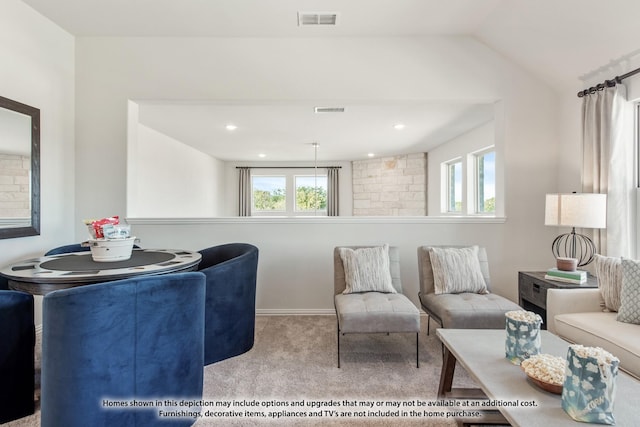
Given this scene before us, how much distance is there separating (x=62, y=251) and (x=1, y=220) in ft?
1.52

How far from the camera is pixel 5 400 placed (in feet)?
5.13

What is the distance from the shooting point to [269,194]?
26.9ft

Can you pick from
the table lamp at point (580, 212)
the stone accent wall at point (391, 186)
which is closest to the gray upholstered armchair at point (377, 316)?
the table lamp at point (580, 212)

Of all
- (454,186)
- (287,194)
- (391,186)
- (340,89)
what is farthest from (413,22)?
(287,194)

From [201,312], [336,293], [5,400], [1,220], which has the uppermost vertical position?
[1,220]

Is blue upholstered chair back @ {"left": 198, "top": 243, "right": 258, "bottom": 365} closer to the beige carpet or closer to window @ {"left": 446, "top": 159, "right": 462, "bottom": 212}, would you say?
the beige carpet

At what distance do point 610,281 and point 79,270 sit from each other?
3232 millimetres

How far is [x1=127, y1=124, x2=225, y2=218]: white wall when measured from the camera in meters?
4.45

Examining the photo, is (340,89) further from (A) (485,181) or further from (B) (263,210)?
(B) (263,210)

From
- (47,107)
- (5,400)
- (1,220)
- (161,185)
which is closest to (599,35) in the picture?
(5,400)

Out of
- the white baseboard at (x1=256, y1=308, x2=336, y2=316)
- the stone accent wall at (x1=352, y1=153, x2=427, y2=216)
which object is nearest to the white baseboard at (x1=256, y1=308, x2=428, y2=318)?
the white baseboard at (x1=256, y1=308, x2=336, y2=316)

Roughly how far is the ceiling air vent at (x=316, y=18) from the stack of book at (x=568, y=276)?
281 centimetres

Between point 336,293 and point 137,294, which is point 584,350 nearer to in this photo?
point 137,294

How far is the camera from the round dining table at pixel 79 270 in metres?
1.65
